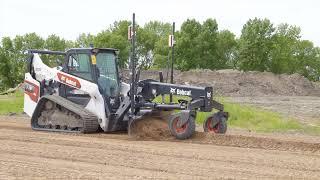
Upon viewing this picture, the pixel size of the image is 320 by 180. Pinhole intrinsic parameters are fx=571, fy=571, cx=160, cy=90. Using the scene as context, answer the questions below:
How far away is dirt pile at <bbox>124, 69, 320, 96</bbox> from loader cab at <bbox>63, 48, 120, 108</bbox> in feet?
101

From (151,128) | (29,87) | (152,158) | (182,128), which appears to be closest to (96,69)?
(151,128)

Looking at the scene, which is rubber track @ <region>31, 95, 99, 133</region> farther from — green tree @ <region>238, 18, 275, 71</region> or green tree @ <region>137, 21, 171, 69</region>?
green tree @ <region>137, 21, 171, 69</region>

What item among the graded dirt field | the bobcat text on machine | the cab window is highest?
the cab window

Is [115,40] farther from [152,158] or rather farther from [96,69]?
[152,158]

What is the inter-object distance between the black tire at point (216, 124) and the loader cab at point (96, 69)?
92.9 inches

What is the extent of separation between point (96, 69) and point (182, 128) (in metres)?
2.87

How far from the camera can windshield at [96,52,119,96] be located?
563 inches

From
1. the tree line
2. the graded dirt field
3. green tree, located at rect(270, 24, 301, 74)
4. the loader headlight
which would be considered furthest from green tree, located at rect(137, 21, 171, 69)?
the graded dirt field

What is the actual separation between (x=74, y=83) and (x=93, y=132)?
1.36m

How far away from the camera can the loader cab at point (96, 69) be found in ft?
46.4

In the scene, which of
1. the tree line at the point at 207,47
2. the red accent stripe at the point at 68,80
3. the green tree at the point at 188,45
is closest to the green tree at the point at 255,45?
the tree line at the point at 207,47

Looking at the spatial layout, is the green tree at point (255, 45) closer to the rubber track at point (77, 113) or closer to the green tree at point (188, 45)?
the green tree at point (188, 45)

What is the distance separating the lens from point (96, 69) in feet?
46.5

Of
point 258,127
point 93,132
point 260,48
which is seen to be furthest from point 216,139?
point 260,48
